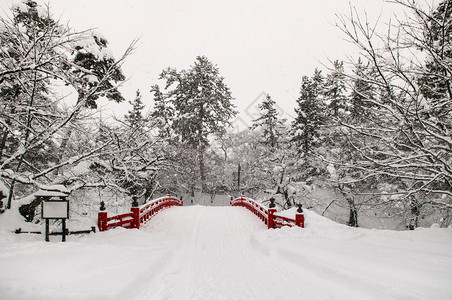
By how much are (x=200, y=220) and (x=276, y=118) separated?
16210mm

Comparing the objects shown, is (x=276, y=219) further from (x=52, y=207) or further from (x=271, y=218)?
(x=52, y=207)

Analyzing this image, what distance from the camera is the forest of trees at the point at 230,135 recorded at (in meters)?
5.32

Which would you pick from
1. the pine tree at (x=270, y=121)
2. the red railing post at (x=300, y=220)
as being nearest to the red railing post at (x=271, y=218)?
the red railing post at (x=300, y=220)

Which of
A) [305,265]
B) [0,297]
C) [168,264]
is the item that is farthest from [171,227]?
[0,297]

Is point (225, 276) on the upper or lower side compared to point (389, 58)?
lower

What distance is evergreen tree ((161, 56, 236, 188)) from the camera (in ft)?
105

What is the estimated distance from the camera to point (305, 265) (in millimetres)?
5270

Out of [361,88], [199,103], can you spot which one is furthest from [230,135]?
[361,88]

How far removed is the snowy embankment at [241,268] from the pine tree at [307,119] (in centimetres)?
1719

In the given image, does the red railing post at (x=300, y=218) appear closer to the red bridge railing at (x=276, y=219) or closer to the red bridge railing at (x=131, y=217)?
the red bridge railing at (x=276, y=219)

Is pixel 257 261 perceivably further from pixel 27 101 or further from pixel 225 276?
pixel 27 101

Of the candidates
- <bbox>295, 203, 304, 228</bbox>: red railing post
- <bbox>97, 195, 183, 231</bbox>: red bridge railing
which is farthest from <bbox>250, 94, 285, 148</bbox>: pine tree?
<bbox>295, 203, 304, 228</bbox>: red railing post

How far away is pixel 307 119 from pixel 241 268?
20.9 meters

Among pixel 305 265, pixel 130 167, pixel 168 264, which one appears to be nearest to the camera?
pixel 305 265
